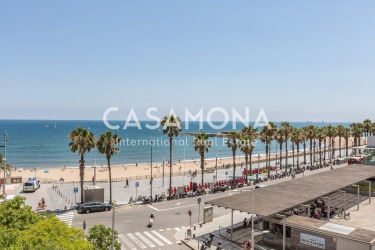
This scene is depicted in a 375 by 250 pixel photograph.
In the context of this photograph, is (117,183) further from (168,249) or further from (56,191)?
(168,249)

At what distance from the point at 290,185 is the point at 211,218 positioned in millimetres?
10187

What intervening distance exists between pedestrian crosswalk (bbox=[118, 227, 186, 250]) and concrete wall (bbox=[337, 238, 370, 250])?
14790 mm

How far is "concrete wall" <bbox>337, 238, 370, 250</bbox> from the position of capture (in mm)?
24181

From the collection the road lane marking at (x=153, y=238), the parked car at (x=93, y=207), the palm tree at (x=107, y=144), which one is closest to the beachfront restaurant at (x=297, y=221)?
the road lane marking at (x=153, y=238)

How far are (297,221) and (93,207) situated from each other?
26065mm

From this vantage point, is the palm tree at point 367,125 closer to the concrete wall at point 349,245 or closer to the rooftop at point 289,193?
the rooftop at point 289,193

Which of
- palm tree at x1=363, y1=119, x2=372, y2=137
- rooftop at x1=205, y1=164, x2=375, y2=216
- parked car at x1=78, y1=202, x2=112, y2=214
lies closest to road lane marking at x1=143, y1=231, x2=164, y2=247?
rooftop at x1=205, y1=164, x2=375, y2=216

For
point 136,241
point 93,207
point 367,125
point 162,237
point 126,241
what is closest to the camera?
point 126,241

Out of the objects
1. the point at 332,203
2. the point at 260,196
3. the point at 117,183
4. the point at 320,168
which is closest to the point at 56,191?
the point at 117,183

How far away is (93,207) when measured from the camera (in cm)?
4247

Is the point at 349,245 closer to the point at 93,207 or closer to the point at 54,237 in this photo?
the point at 54,237

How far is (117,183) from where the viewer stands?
2562 inches

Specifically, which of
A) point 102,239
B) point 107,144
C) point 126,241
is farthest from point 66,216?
point 102,239

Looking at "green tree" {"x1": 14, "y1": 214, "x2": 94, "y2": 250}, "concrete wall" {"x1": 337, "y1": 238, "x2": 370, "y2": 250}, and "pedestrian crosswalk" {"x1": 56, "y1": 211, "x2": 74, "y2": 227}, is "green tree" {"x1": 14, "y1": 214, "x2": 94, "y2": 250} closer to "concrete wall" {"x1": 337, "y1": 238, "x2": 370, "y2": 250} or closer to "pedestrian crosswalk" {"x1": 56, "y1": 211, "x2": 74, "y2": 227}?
"pedestrian crosswalk" {"x1": 56, "y1": 211, "x2": 74, "y2": 227}
